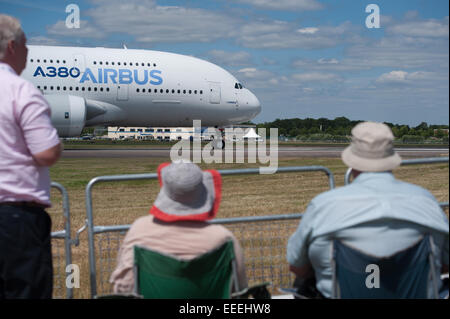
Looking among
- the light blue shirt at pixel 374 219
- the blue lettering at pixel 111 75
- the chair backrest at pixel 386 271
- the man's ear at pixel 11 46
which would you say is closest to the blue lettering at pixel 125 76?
the blue lettering at pixel 111 75

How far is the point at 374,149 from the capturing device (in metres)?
3.12

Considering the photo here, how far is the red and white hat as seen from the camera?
9.82ft

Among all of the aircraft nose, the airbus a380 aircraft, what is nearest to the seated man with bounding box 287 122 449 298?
the airbus a380 aircraft

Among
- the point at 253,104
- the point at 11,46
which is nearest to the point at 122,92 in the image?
the point at 253,104

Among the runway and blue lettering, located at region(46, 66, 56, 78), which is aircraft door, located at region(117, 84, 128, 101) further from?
blue lettering, located at region(46, 66, 56, 78)

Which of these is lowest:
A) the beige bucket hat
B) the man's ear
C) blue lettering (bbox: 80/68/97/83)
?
Result: the beige bucket hat

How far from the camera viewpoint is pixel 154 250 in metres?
3.01

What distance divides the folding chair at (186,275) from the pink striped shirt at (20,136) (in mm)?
753

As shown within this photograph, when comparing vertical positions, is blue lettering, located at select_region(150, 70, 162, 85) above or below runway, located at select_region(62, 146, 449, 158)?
above

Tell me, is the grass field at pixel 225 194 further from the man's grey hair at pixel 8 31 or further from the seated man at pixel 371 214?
the man's grey hair at pixel 8 31

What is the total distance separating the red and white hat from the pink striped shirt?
699mm

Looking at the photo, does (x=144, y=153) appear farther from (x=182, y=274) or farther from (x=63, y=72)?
(x=182, y=274)

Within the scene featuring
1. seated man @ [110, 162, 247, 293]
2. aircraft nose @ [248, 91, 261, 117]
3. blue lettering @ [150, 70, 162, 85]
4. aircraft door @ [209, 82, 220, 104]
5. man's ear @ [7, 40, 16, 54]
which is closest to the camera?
seated man @ [110, 162, 247, 293]

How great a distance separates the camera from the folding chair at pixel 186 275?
2.98 meters
